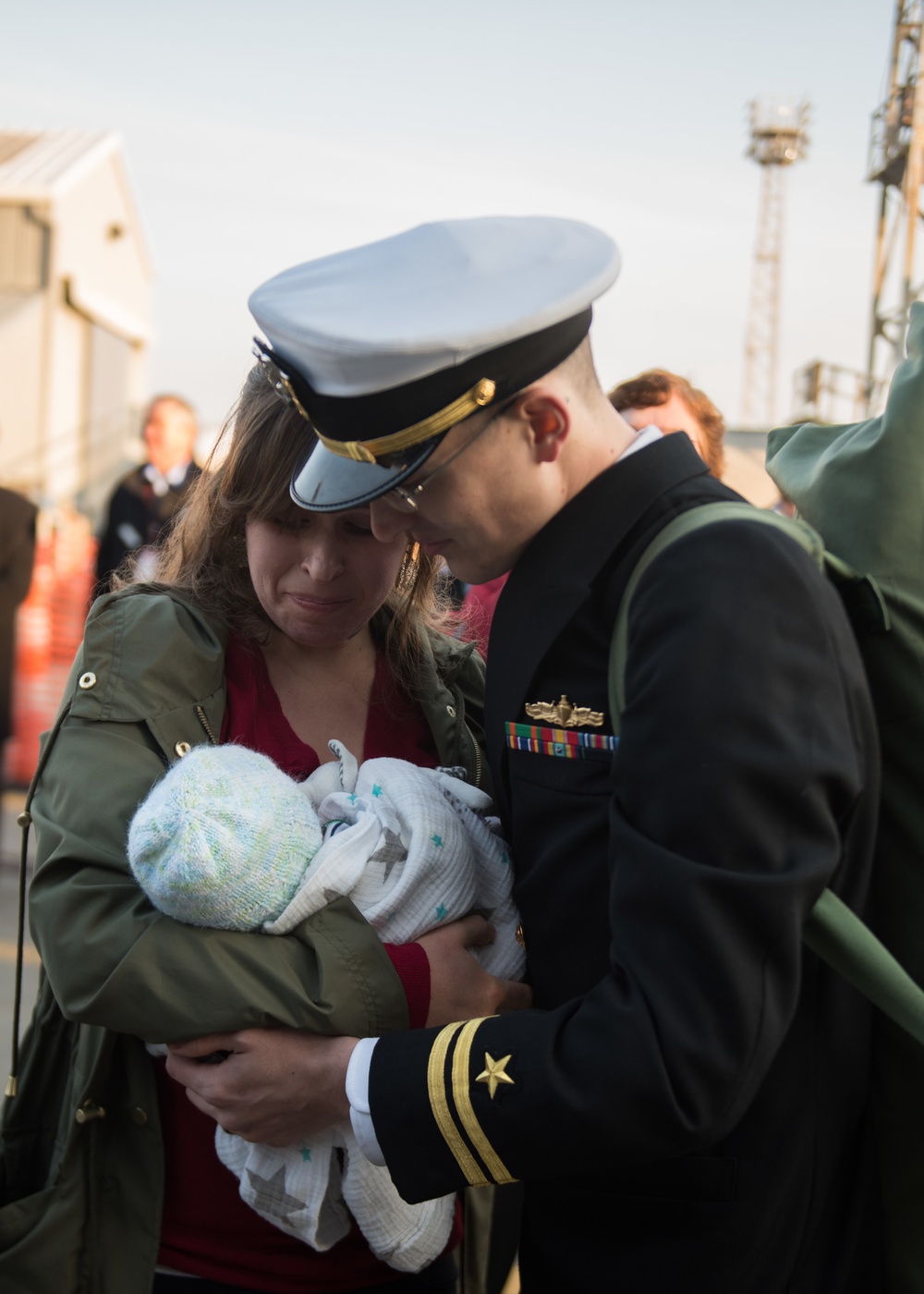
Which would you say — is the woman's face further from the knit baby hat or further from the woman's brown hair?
the knit baby hat

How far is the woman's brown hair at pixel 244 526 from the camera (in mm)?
1780

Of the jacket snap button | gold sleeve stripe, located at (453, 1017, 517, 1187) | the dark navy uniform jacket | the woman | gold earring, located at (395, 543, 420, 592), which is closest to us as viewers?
the dark navy uniform jacket

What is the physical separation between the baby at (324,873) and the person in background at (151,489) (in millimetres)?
4468

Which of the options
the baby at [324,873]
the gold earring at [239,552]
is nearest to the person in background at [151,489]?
the gold earring at [239,552]

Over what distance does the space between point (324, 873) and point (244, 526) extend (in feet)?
2.38

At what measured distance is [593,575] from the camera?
4.15 ft

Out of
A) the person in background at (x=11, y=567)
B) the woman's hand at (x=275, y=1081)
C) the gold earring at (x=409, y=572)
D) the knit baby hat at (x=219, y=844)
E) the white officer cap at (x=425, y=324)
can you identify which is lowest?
the person in background at (x=11, y=567)

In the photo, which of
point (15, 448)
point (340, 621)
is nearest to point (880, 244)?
point (340, 621)

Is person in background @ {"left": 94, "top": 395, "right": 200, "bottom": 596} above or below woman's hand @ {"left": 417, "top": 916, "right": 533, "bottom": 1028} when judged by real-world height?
below

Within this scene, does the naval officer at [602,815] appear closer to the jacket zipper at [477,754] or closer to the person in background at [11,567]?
the jacket zipper at [477,754]

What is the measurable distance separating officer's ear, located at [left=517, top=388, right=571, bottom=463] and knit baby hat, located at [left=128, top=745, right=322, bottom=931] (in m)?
0.51

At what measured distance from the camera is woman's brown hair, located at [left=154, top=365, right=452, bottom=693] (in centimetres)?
178

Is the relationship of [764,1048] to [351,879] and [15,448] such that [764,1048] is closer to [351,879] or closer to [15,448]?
[351,879]

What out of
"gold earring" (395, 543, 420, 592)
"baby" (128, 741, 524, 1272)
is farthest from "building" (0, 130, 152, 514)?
"baby" (128, 741, 524, 1272)
